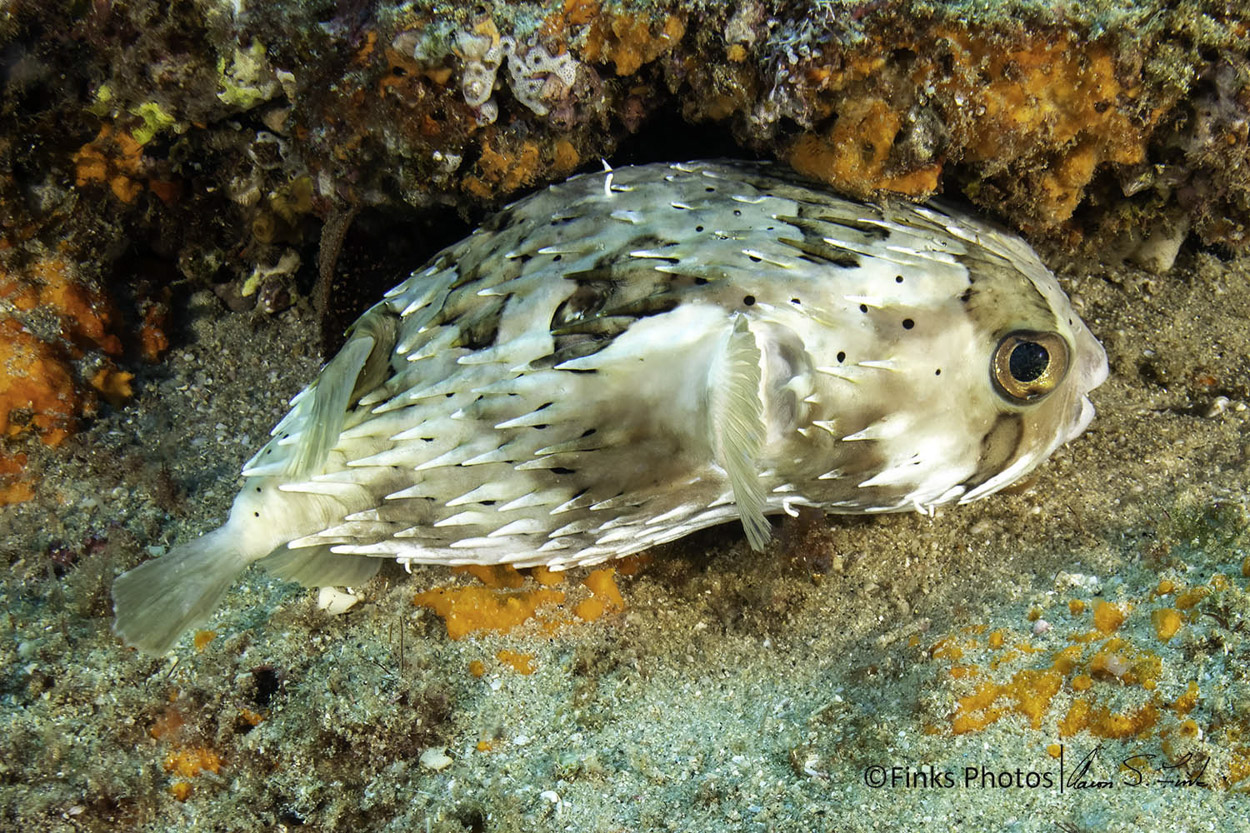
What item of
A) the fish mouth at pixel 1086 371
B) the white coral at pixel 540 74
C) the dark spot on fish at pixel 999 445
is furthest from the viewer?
the white coral at pixel 540 74

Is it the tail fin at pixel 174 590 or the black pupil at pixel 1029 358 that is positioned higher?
the black pupil at pixel 1029 358

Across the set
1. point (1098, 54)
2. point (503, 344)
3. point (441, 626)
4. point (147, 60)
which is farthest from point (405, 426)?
point (1098, 54)

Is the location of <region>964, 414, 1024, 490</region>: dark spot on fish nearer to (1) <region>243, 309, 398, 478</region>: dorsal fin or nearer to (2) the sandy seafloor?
(2) the sandy seafloor

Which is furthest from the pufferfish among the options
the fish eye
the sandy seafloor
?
the sandy seafloor

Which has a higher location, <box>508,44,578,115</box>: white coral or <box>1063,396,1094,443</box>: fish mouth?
<box>508,44,578,115</box>: white coral

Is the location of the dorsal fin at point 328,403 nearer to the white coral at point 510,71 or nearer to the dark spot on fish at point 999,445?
the white coral at point 510,71

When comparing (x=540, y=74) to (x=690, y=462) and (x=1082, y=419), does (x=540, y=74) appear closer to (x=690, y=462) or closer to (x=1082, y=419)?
(x=690, y=462)

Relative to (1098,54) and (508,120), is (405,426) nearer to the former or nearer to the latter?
(508,120)

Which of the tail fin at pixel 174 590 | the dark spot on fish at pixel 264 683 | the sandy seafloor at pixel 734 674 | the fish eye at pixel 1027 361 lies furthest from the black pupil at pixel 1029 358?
the dark spot on fish at pixel 264 683
